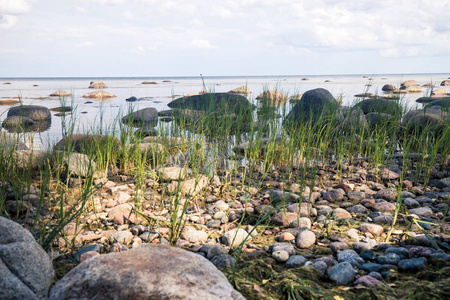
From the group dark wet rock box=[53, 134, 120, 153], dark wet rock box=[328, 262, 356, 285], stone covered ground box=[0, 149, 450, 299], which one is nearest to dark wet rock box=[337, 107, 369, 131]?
stone covered ground box=[0, 149, 450, 299]

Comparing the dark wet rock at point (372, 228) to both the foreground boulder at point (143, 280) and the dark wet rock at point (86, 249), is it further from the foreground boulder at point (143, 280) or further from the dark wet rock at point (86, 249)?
the dark wet rock at point (86, 249)

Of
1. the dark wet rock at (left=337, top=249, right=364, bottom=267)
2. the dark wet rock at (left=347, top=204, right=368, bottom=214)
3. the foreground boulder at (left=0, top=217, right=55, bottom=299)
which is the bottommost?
the dark wet rock at (left=347, top=204, right=368, bottom=214)

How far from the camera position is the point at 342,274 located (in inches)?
74.7

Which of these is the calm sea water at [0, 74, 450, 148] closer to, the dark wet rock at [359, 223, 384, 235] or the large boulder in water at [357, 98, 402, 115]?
the large boulder in water at [357, 98, 402, 115]

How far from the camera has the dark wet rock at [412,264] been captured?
6.57 ft

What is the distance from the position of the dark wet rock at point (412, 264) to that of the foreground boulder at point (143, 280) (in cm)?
116

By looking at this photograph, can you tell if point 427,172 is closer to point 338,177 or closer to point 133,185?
point 338,177

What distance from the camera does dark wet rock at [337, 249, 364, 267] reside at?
211 centimetres

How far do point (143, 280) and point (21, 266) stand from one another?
61cm

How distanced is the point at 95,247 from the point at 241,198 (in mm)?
1506

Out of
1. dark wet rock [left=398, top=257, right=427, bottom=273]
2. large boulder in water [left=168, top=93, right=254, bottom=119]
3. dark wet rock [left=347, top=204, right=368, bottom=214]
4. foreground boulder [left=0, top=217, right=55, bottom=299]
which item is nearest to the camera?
foreground boulder [left=0, top=217, right=55, bottom=299]

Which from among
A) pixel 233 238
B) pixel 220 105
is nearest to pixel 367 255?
pixel 233 238

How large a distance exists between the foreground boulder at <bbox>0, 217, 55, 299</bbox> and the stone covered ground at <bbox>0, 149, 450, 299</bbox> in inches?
8.4

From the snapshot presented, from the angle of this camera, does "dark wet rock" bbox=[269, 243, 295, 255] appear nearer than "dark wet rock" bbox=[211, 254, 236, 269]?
No
